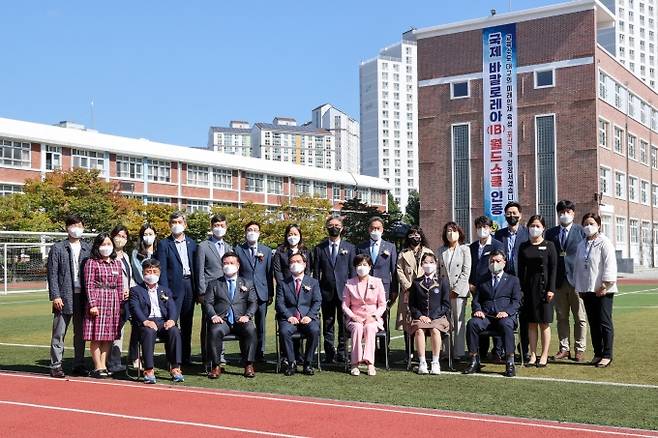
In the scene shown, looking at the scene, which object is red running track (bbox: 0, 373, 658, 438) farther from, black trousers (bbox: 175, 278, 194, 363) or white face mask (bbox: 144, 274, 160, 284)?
black trousers (bbox: 175, 278, 194, 363)

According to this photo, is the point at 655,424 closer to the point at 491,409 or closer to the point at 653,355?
the point at 491,409

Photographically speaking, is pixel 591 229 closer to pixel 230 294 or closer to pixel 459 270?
pixel 459 270

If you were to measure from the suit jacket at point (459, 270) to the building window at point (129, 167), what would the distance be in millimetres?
51574

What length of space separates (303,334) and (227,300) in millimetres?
1061

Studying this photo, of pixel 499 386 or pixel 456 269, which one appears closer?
pixel 499 386

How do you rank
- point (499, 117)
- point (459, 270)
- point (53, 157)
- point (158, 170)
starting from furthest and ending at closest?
point (158, 170) → point (53, 157) → point (499, 117) → point (459, 270)

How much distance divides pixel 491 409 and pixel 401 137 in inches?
5564

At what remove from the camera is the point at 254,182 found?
71375 mm

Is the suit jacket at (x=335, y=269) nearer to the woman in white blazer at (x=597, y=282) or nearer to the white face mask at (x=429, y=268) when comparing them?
the white face mask at (x=429, y=268)

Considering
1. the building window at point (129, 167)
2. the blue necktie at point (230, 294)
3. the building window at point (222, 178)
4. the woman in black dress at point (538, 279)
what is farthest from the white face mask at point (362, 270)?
the building window at point (222, 178)

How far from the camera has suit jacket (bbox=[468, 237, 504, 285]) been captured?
9.99 meters

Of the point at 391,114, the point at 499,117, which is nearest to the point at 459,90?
the point at 499,117

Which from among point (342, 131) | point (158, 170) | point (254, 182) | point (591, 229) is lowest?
point (591, 229)

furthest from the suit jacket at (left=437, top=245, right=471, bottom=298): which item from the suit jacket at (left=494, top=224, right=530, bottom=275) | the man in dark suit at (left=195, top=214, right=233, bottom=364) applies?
the man in dark suit at (left=195, top=214, right=233, bottom=364)
